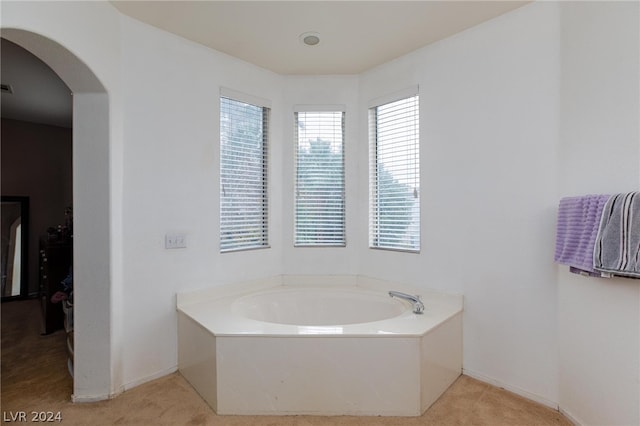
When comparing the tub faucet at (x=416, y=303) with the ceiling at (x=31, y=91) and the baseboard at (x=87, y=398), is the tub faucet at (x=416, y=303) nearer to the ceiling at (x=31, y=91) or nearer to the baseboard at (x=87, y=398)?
the baseboard at (x=87, y=398)

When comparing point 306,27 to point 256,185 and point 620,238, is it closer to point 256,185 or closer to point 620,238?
point 256,185

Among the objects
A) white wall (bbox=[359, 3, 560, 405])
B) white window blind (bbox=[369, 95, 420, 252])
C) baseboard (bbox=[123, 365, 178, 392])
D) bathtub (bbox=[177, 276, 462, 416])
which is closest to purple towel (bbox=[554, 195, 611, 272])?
white wall (bbox=[359, 3, 560, 405])

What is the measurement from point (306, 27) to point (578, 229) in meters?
2.07

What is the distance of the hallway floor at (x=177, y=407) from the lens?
5.98 ft

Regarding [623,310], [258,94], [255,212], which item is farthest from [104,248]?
[623,310]

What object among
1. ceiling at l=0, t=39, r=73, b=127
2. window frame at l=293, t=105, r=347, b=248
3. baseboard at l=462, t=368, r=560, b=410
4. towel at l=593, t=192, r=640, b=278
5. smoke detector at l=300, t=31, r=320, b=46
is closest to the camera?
towel at l=593, t=192, r=640, b=278

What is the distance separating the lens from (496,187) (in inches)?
87.0

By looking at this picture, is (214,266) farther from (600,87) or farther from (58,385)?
(600,87)

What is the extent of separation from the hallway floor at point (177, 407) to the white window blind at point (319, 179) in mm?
1531

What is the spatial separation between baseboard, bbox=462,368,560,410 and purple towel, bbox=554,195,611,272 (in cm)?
88

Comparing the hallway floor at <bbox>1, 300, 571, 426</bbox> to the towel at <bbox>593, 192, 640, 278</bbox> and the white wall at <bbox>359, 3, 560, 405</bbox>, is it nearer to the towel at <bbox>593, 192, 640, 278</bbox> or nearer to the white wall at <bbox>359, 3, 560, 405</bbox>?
the white wall at <bbox>359, 3, 560, 405</bbox>

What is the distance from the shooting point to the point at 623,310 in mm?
1584

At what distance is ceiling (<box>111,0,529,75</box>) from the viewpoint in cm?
206

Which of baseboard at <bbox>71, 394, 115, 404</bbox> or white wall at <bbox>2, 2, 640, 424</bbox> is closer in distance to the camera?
white wall at <bbox>2, 2, 640, 424</bbox>
